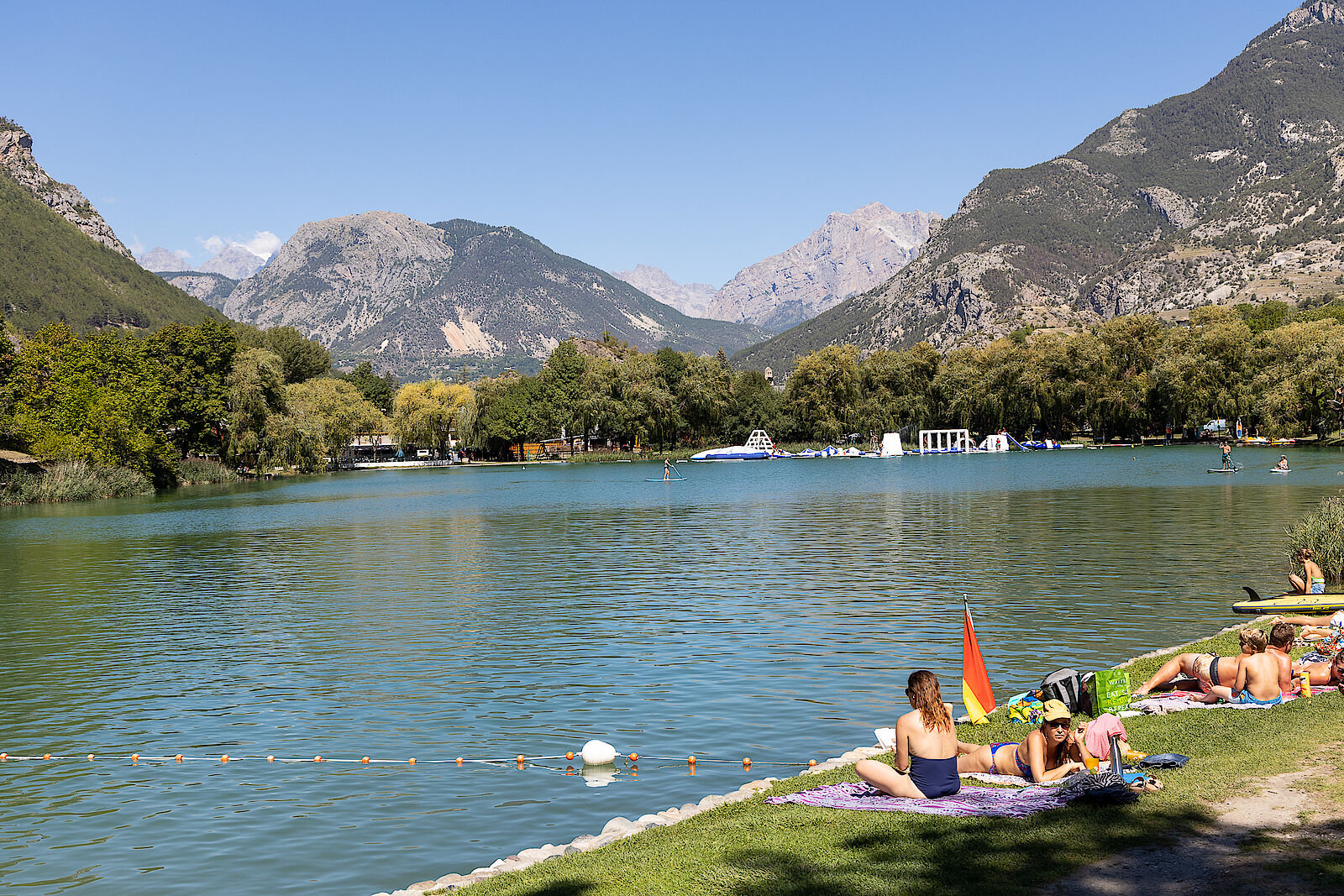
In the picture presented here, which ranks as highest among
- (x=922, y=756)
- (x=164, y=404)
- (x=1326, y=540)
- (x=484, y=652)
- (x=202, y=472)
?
(x=164, y=404)

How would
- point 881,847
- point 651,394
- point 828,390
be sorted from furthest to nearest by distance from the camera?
point 828,390 → point 651,394 → point 881,847

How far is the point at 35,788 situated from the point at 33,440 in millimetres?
84296

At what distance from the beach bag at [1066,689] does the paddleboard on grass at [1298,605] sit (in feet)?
33.7

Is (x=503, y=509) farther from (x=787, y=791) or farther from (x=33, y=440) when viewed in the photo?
(x=787, y=791)

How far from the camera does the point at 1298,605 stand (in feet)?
68.6

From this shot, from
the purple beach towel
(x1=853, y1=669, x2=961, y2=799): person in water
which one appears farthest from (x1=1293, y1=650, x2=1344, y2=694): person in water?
(x1=853, y1=669, x2=961, y2=799): person in water

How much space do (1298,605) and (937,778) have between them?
14.2 m

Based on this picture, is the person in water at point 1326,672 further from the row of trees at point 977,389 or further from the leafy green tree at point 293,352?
the leafy green tree at point 293,352

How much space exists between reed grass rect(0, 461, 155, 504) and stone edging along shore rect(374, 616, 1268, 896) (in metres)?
86.4

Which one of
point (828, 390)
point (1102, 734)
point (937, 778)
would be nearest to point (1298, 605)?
point (1102, 734)

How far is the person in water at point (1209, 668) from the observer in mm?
14211

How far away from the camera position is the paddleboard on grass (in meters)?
20.5

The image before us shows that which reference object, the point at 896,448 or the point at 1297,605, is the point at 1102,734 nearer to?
the point at 1297,605

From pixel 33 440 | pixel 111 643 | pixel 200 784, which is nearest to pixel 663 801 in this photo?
pixel 200 784
